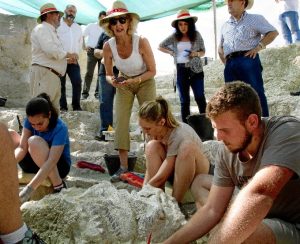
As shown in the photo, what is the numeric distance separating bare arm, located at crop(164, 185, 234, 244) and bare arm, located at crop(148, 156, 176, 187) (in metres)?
0.90

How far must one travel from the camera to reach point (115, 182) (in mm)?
3672

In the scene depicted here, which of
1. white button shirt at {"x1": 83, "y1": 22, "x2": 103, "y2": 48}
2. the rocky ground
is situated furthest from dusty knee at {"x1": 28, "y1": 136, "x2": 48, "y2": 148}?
white button shirt at {"x1": 83, "y1": 22, "x2": 103, "y2": 48}

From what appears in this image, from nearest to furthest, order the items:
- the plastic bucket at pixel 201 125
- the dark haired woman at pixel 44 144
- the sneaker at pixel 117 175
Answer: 1. the dark haired woman at pixel 44 144
2. the sneaker at pixel 117 175
3. the plastic bucket at pixel 201 125

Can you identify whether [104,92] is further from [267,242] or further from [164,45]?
[267,242]

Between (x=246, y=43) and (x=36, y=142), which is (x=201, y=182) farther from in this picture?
(x=246, y=43)

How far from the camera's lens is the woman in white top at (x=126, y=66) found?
3795 millimetres

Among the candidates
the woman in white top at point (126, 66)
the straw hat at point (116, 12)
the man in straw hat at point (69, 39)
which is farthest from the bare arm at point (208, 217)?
the man in straw hat at point (69, 39)

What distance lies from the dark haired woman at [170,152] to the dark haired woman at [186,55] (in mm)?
1535

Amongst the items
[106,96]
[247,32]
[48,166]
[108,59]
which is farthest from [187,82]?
[48,166]

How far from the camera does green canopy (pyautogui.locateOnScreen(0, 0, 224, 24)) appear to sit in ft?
22.2

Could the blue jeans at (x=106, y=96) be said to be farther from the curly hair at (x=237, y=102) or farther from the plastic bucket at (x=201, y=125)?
the curly hair at (x=237, y=102)

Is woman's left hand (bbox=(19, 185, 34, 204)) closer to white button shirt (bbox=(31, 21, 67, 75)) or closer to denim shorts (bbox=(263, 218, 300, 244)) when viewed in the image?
denim shorts (bbox=(263, 218, 300, 244))

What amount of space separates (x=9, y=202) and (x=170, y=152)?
1449mm

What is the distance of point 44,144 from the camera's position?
3.42 m
